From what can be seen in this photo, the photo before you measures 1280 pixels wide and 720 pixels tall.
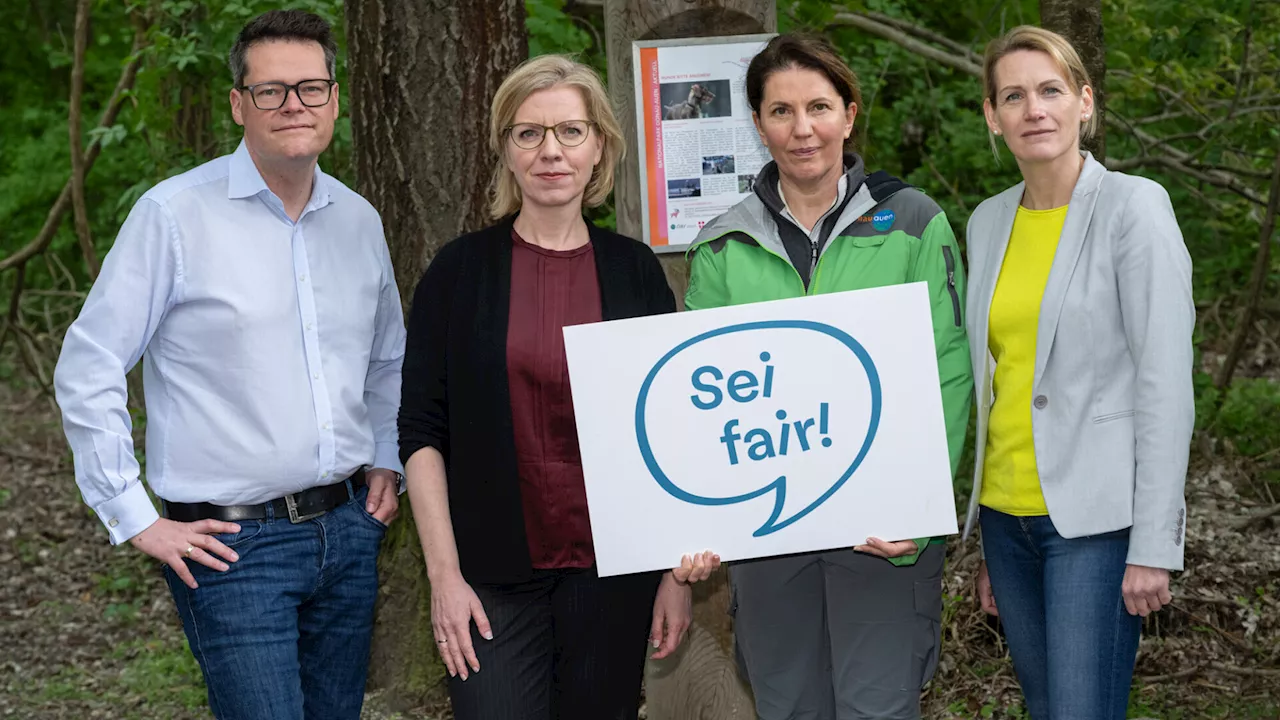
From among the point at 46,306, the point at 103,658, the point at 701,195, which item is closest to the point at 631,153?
the point at 701,195

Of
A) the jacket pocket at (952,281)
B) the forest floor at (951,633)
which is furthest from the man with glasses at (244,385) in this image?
the forest floor at (951,633)

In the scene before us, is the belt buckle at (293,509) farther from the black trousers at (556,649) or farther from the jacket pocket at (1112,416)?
the jacket pocket at (1112,416)

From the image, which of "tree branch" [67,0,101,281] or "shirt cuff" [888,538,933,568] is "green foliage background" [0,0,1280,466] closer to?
"tree branch" [67,0,101,281]

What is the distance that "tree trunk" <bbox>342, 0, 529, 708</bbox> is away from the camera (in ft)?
15.9

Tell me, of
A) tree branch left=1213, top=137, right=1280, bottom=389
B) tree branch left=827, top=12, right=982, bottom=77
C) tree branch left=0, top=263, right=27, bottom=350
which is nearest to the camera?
tree branch left=1213, top=137, right=1280, bottom=389

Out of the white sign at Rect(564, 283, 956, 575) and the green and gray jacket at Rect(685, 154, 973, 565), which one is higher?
the green and gray jacket at Rect(685, 154, 973, 565)

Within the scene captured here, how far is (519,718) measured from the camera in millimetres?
3016

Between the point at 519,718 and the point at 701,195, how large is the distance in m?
1.75

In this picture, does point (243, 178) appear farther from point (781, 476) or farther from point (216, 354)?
point (781, 476)

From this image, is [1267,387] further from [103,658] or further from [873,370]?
[103,658]

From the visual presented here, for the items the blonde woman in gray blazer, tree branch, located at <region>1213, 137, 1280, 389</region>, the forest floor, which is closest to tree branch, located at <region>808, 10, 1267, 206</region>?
tree branch, located at <region>1213, 137, 1280, 389</region>

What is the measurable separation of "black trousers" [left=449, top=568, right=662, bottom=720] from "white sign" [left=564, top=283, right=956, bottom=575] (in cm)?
16

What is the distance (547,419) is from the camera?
3.02 metres

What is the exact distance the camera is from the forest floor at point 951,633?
5.26 m
